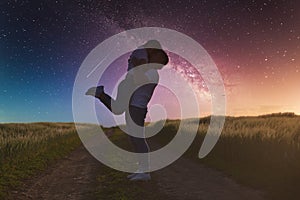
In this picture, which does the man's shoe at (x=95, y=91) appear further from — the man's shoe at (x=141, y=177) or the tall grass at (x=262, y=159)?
the tall grass at (x=262, y=159)

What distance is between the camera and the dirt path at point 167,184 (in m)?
6.33

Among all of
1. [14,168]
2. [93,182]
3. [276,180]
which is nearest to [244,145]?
[276,180]

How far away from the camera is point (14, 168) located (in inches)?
371

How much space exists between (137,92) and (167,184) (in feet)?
6.18

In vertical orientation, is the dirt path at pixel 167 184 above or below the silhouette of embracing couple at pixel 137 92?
below

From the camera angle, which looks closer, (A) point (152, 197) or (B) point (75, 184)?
(A) point (152, 197)

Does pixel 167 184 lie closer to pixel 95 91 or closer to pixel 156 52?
pixel 95 91

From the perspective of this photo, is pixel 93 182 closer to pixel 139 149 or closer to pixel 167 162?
pixel 139 149

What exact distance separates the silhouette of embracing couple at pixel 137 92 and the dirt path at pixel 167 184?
0.96 m

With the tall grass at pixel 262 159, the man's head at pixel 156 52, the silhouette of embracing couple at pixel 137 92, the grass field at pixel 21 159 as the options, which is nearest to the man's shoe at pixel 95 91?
the silhouette of embracing couple at pixel 137 92

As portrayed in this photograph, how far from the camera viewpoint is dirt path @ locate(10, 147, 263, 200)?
633cm

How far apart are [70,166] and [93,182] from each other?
289 centimetres

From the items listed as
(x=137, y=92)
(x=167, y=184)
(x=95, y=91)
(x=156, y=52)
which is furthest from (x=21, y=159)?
(x=156, y=52)

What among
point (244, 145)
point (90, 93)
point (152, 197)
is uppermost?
point (90, 93)
